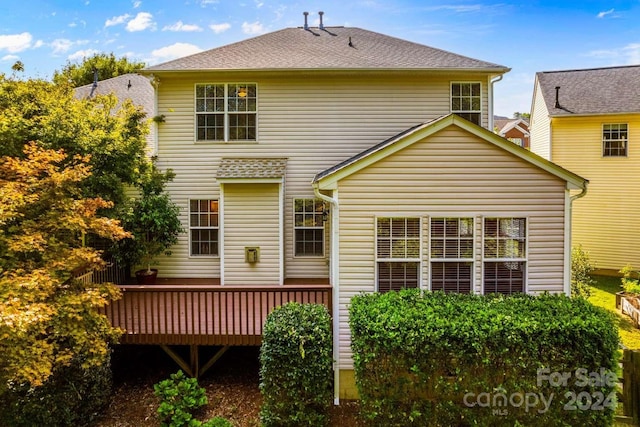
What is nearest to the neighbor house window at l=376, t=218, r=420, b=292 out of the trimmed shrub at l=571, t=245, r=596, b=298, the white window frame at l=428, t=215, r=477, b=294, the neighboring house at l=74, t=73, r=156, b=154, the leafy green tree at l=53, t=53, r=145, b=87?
the white window frame at l=428, t=215, r=477, b=294

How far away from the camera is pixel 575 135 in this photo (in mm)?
15211

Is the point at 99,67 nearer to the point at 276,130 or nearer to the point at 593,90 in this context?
the point at 276,130

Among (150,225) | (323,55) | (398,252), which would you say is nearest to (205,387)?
(150,225)

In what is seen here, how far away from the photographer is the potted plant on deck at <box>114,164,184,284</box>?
31.6 ft

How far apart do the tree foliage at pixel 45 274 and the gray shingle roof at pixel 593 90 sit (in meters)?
17.1

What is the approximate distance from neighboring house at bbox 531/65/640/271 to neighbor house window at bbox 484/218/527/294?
10.9 meters

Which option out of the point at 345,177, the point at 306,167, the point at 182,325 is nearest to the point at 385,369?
the point at 345,177

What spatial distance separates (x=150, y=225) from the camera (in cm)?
974

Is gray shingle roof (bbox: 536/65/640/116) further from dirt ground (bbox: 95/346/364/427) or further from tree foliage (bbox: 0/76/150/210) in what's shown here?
tree foliage (bbox: 0/76/150/210)

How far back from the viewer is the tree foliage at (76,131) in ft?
26.2

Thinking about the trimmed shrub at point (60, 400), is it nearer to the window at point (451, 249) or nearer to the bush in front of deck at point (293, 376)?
the bush in front of deck at point (293, 376)

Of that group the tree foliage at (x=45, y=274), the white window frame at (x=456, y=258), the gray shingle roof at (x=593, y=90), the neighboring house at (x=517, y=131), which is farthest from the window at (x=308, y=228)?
the neighboring house at (x=517, y=131)

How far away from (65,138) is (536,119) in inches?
773

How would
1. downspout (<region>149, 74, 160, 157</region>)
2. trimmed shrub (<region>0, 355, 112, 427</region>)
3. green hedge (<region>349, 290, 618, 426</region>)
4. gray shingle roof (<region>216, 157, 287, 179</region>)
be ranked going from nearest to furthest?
green hedge (<region>349, 290, 618, 426</region>) → trimmed shrub (<region>0, 355, 112, 427</region>) → gray shingle roof (<region>216, 157, 287, 179</region>) → downspout (<region>149, 74, 160, 157</region>)
